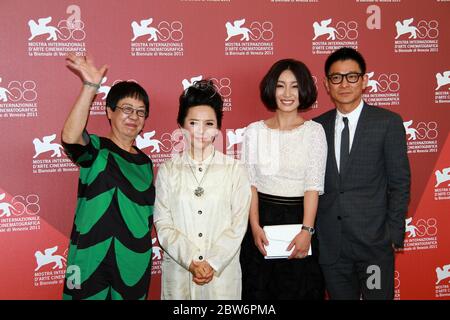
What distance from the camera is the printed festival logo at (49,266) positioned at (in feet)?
9.79

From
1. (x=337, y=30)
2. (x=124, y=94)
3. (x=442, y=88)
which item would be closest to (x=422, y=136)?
(x=442, y=88)

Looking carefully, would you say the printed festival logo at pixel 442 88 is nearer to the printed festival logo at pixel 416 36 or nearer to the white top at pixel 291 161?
the printed festival logo at pixel 416 36

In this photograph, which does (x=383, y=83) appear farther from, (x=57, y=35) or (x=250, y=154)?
(x=57, y=35)

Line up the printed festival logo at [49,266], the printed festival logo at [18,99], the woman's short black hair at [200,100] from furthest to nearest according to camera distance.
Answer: the printed festival logo at [49,266], the printed festival logo at [18,99], the woman's short black hair at [200,100]

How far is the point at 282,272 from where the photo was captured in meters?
2.47

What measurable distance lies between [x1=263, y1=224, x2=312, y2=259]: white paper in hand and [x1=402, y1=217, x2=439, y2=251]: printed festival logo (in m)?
1.54

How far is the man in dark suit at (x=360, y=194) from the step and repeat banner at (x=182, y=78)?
72 centimetres

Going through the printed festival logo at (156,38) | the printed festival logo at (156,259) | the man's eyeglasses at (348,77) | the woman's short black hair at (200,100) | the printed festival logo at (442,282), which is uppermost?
the printed festival logo at (156,38)

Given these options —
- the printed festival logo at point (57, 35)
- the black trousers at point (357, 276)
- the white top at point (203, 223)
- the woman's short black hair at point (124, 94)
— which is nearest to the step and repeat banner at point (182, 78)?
the printed festival logo at point (57, 35)

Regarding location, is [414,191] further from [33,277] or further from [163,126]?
[33,277]

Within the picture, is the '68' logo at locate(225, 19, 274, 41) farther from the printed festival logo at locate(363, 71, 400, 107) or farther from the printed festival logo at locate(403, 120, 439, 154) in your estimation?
the printed festival logo at locate(403, 120, 439, 154)

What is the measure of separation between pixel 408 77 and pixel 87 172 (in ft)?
8.84

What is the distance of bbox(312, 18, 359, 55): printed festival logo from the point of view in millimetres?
3265
